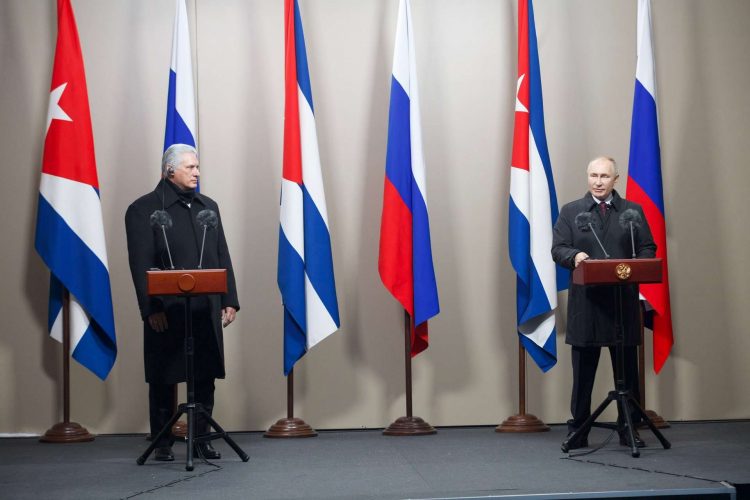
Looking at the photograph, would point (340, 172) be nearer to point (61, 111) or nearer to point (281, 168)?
point (281, 168)

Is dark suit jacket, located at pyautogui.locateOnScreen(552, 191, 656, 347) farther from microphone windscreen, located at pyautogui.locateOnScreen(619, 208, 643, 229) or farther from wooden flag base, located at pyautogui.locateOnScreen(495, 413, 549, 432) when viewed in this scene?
wooden flag base, located at pyautogui.locateOnScreen(495, 413, 549, 432)

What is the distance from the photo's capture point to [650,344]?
6.28 meters

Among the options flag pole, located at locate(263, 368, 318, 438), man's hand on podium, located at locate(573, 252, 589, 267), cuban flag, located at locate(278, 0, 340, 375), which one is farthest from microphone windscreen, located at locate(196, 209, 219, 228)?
man's hand on podium, located at locate(573, 252, 589, 267)

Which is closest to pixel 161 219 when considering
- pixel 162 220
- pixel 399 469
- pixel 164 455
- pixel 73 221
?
pixel 162 220

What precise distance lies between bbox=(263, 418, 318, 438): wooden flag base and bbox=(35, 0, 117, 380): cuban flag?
1.05 metres

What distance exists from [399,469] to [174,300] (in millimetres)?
1392

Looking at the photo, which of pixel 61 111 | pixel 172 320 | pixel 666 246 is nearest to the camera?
pixel 172 320

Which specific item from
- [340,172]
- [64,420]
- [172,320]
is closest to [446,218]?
[340,172]

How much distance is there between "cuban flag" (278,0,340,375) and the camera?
5.64m

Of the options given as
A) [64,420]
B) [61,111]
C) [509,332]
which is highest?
[61,111]

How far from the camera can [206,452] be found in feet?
15.8

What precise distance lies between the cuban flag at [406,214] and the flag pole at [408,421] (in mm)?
56

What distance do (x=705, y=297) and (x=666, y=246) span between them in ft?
1.74

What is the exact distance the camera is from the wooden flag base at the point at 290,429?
5.75 meters
